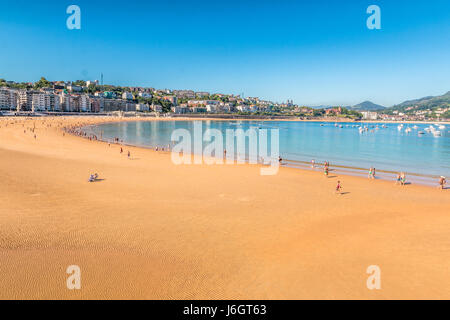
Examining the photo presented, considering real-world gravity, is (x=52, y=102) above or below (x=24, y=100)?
above

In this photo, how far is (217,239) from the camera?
812cm

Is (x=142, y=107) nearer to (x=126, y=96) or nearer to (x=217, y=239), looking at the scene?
(x=126, y=96)

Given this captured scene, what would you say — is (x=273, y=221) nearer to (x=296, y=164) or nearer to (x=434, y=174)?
(x=296, y=164)

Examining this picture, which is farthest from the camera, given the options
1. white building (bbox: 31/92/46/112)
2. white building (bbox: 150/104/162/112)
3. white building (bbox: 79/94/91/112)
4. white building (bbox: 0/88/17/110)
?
white building (bbox: 150/104/162/112)

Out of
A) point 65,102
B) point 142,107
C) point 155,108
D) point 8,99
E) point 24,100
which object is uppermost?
point 142,107

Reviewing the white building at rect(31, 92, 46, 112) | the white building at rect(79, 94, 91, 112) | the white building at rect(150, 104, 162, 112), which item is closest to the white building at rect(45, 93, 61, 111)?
the white building at rect(31, 92, 46, 112)

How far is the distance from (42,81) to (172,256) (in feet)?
625

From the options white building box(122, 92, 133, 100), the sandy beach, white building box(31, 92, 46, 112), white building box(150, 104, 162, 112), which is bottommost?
the sandy beach

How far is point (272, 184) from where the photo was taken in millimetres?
15328

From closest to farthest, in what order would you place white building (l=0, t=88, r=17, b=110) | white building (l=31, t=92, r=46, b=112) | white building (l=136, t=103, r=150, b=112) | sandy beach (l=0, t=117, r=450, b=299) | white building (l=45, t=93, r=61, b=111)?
sandy beach (l=0, t=117, r=450, b=299) → white building (l=0, t=88, r=17, b=110) → white building (l=31, t=92, r=46, b=112) → white building (l=45, t=93, r=61, b=111) → white building (l=136, t=103, r=150, b=112)

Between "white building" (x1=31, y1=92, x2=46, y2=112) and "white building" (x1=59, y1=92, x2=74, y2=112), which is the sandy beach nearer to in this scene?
"white building" (x1=31, y1=92, x2=46, y2=112)

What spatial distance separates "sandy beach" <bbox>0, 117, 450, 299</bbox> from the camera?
577 cm

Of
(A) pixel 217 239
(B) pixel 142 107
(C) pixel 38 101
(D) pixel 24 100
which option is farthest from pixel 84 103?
(A) pixel 217 239

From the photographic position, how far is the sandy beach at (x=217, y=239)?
5.77m
